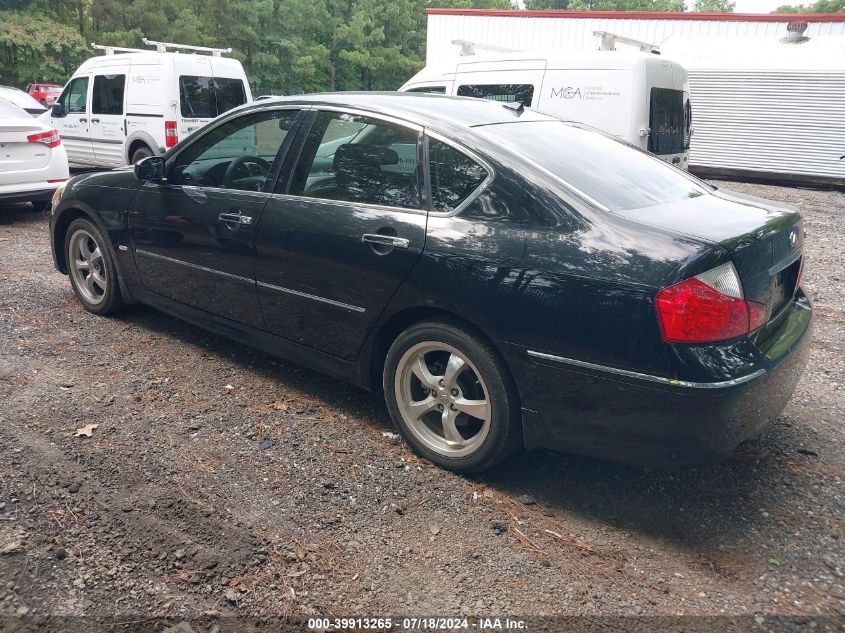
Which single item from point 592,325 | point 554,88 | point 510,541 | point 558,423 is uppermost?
point 554,88


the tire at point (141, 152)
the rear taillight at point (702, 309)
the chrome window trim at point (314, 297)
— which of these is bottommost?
the chrome window trim at point (314, 297)

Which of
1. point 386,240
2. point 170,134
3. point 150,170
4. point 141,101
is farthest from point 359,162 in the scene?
point 141,101

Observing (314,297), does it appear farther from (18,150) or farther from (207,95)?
(207,95)

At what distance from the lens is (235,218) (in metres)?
4.01

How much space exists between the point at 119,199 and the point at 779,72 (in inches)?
626

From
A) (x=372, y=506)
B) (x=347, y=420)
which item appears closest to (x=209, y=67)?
(x=347, y=420)

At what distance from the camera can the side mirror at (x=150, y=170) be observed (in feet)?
14.6

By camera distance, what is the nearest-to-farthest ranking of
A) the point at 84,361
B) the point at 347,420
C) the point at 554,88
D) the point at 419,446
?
the point at 419,446 → the point at 347,420 → the point at 84,361 → the point at 554,88

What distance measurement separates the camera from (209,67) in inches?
458

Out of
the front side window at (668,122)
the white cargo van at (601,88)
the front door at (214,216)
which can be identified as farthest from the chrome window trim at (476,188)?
the front side window at (668,122)

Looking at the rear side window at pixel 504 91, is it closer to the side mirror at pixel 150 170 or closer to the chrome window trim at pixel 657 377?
the side mirror at pixel 150 170

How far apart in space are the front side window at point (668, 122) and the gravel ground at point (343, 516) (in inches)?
250

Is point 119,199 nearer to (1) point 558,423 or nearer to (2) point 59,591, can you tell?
(2) point 59,591

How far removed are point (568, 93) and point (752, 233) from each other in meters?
7.70
